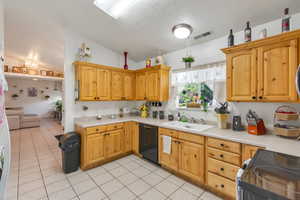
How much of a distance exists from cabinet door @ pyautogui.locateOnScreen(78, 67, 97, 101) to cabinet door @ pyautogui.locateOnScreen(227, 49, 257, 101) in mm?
2595

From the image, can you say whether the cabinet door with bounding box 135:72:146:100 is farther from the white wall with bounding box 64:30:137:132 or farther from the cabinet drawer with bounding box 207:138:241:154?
the cabinet drawer with bounding box 207:138:241:154

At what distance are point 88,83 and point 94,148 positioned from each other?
136 cm

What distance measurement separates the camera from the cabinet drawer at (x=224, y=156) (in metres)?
1.63

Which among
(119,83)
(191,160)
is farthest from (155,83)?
(191,160)

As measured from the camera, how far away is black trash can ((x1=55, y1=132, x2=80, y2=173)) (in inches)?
92.0

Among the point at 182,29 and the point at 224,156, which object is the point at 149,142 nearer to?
the point at 224,156

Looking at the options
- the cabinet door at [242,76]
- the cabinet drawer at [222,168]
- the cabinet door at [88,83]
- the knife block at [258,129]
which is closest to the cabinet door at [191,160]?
the cabinet drawer at [222,168]

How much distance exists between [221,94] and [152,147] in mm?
1694

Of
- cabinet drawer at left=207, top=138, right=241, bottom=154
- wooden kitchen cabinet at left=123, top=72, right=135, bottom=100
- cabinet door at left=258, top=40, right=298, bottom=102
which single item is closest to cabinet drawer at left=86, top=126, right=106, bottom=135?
wooden kitchen cabinet at left=123, top=72, right=135, bottom=100

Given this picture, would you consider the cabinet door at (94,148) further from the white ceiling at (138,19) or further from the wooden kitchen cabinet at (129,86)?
the white ceiling at (138,19)

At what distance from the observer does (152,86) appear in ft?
10.2

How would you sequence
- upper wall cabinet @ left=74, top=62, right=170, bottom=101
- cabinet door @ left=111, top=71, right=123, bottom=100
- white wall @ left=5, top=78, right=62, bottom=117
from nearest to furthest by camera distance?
1. upper wall cabinet @ left=74, top=62, right=170, bottom=101
2. cabinet door @ left=111, top=71, right=123, bottom=100
3. white wall @ left=5, top=78, right=62, bottom=117

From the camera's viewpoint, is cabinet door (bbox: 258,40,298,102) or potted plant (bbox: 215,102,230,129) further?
potted plant (bbox: 215,102,230,129)

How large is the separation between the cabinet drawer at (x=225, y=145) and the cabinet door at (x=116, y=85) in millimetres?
2281
